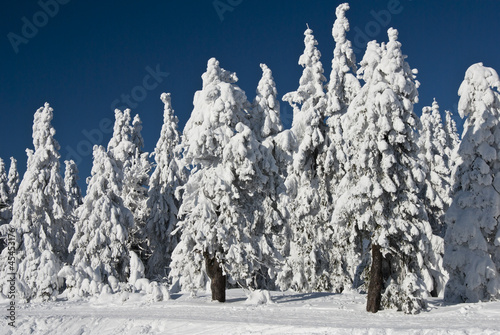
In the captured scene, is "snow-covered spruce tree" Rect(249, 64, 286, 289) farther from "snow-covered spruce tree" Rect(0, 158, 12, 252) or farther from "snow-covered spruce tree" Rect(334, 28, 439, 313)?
"snow-covered spruce tree" Rect(0, 158, 12, 252)

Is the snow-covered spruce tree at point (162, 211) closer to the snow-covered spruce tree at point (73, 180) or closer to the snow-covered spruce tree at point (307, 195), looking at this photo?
the snow-covered spruce tree at point (307, 195)

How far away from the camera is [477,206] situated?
21.5 metres

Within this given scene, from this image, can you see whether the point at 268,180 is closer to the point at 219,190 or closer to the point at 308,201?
the point at 219,190

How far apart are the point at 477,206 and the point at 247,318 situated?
12805mm

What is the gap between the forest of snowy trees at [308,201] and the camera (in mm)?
17844

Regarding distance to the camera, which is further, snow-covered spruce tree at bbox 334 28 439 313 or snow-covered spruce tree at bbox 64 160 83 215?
snow-covered spruce tree at bbox 64 160 83 215

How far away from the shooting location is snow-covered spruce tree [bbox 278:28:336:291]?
2786cm

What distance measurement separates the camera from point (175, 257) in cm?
2130

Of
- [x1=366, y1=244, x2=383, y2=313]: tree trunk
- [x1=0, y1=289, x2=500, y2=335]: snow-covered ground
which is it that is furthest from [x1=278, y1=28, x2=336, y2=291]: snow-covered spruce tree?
[x1=366, y1=244, x2=383, y2=313]: tree trunk

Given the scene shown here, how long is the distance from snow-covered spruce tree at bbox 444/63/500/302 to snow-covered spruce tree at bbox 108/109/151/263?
2346 centimetres

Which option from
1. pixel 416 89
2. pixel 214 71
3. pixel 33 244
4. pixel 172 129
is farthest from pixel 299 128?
pixel 33 244

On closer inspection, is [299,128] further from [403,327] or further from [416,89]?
[403,327]

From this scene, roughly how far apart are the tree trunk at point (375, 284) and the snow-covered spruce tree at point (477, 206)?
5.76 m

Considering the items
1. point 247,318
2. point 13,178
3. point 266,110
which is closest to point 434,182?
point 266,110
